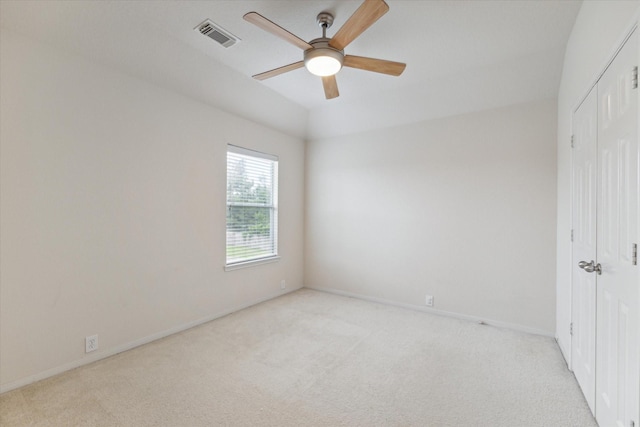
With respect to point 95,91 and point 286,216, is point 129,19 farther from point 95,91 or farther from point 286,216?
point 286,216

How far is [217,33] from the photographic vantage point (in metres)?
2.51

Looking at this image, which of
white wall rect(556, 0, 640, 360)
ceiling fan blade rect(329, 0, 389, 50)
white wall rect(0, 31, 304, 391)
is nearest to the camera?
white wall rect(556, 0, 640, 360)

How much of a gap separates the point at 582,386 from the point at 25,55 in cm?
463

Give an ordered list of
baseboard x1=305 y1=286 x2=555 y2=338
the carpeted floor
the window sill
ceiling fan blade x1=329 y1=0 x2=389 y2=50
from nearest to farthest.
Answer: ceiling fan blade x1=329 y1=0 x2=389 y2=50
the carpeted floor
baseboard x1=305 y1=286 x2=555 y2=338
the window sill

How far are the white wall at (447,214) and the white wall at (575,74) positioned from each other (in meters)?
0.24

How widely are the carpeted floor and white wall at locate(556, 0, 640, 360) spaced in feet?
1.67

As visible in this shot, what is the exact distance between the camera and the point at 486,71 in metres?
3.12

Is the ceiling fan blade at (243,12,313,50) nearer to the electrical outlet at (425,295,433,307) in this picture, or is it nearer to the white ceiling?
the white ceiling

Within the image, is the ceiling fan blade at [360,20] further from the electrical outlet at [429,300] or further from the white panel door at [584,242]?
the electrical outlet at [429,300]

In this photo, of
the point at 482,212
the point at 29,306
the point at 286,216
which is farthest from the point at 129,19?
the point at 482,212

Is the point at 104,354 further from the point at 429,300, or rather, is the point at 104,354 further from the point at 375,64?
the point at 429,300

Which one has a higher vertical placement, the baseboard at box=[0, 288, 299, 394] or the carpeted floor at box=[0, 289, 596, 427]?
the baseboard at box=[0, 288, 299, 394]

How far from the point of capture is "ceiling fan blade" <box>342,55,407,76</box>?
2.34 m

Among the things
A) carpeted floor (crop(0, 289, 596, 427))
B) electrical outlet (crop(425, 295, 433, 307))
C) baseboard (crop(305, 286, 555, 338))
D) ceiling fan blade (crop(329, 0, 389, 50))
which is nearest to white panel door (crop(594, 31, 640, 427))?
carpeted floor (crop(0, 289, 596, 427))
